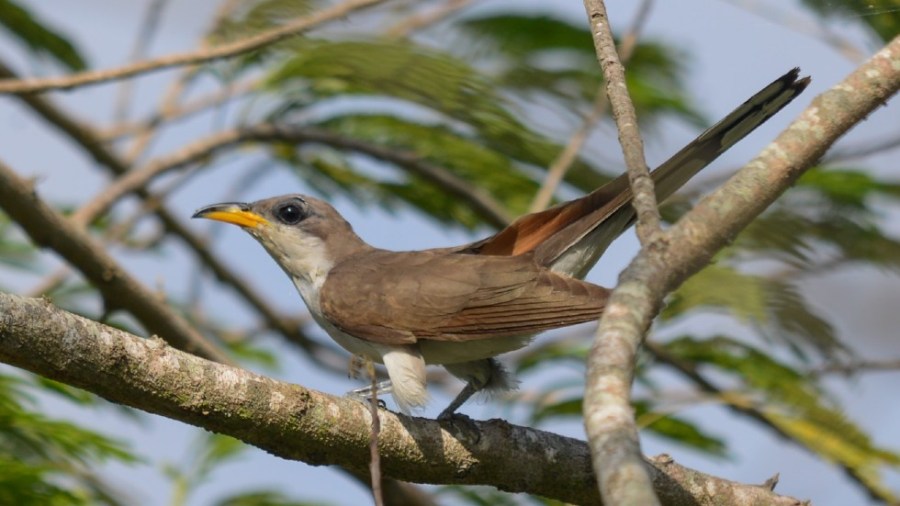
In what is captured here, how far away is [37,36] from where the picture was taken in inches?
273

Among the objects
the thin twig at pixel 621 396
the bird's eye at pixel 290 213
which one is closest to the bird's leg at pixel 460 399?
the bird's eye at pixel 290 213

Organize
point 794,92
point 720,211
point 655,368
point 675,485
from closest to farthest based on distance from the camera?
point 720,211, point 794,92, point 675,485, point 655,368

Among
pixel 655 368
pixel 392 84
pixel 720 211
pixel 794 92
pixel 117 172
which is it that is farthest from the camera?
pixel 117 172

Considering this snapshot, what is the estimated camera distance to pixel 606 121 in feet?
22.5

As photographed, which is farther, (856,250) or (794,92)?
(856,250)

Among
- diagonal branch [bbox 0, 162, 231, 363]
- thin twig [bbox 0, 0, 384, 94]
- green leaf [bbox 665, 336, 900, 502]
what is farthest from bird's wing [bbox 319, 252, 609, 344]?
green leaf [bbox 665, 336, 900, 502]

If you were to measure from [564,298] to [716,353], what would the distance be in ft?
5.98

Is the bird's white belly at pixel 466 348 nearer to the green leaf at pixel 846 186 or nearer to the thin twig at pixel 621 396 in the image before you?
the thin twig at pixel 621 396

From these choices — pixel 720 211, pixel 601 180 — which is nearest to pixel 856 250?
A: pixel 601 180

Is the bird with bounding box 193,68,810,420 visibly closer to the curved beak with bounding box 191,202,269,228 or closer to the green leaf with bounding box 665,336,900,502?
the curved beak with bounding box 191,202,269,228

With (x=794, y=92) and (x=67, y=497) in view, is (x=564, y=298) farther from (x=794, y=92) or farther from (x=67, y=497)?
(x=67, y=497)

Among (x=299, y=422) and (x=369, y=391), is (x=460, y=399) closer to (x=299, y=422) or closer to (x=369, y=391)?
(x=369, y=391)

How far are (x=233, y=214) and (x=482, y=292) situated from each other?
5.08 ft

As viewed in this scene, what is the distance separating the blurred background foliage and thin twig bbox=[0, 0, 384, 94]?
16 cm
